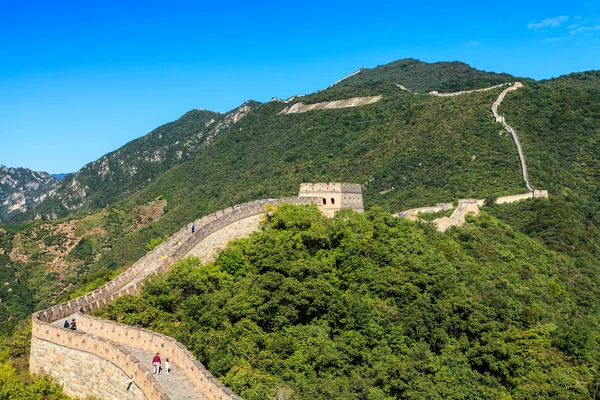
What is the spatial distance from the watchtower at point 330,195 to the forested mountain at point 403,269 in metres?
2.09

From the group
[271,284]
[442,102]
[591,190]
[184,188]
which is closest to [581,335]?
[271,284]

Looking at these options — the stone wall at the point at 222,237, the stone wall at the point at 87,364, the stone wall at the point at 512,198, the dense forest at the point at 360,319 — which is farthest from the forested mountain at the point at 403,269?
the stone wall at the point at 87,364

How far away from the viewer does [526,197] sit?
6041cm

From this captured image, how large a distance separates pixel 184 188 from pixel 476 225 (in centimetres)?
7983

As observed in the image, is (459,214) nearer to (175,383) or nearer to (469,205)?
(469,205)

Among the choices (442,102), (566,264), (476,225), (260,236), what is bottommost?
(566,264)

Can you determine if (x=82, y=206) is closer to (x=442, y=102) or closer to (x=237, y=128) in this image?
(x=237, y=128)

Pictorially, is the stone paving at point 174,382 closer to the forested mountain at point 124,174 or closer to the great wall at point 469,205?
the great wall at point 469,205

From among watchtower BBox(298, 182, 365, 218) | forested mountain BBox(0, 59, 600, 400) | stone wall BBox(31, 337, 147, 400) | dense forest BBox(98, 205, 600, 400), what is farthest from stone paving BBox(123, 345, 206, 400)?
watchtower BBox(298, 182, 365, 218)

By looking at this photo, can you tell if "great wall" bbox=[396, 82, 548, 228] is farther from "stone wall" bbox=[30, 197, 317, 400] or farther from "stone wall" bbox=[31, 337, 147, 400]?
"stone wall" bbox=[31, 337, 147, 400]

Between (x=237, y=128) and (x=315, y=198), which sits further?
(x=237, y=128)

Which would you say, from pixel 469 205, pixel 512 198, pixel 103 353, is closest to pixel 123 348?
pixel 103 353

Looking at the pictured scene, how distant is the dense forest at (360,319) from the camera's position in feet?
74.0

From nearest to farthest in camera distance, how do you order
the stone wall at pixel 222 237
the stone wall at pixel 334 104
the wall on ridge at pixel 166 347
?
the wall on ridge at pixel 166 347 < the stone wall at pixel 222 237 < the stone wall at pixel 334 104
